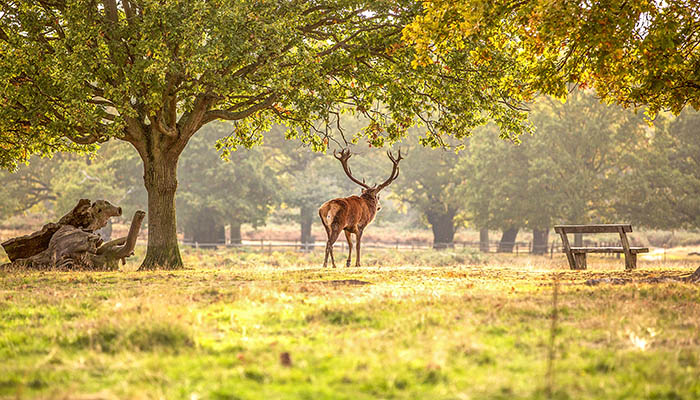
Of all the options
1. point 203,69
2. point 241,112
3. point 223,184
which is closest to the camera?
point 203,69

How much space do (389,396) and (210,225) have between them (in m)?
38.4

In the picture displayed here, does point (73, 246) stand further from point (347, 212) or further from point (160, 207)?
point (347, 212)

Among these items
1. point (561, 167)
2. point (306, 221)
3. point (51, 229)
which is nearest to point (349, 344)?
point (51, 229)

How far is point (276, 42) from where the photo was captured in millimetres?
12203

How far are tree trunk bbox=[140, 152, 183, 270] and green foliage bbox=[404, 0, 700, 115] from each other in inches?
289

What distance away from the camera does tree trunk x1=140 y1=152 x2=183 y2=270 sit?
49.5 feet

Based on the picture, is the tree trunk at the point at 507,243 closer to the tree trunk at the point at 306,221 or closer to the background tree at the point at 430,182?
the background tree at the point at 430,182

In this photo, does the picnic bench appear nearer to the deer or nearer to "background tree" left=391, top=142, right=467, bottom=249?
the deer

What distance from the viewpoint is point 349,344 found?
198 inches

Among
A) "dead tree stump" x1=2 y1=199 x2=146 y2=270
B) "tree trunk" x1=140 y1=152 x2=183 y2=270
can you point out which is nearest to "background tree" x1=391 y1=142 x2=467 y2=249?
"tree trunk" x1=140 y1=152 x2=183 y2=270

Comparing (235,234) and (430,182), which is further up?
(430,182)

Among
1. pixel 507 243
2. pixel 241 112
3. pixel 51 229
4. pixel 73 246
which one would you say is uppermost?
pixel 241 112

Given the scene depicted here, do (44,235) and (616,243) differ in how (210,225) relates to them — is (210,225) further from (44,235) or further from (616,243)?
(616,243)

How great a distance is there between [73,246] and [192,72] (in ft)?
19.0
